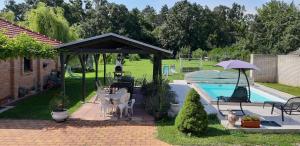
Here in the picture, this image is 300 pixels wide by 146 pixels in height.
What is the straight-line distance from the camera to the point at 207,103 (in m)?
17.1

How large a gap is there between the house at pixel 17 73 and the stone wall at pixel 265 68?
49.1 ft

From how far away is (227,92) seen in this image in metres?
24.1

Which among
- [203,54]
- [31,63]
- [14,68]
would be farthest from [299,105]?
[203,54]

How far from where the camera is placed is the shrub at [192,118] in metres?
10.8

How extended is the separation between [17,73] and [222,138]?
1206 cm

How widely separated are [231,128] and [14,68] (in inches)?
457

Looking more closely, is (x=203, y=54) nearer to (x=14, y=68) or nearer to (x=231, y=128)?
(x=14, y=68)

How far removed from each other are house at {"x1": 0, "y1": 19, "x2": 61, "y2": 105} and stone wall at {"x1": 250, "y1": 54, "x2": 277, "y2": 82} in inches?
589

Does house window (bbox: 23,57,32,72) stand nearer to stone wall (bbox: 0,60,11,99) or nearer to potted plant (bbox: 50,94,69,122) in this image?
stone wall (bbox: 0,60,11,99)

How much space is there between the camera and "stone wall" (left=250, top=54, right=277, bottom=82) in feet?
88.1

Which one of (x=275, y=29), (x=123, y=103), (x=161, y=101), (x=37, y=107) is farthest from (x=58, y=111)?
(x=275, y=29)

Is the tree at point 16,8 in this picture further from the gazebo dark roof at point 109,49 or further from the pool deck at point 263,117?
the gazebo dark roof at point 109,49

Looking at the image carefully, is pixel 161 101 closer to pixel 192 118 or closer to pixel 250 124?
pixel 192 118

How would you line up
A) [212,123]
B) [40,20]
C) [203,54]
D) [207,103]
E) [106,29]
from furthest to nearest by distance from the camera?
[106,29] → [203,54] → [40,20] → [207,103] → [212,123]
